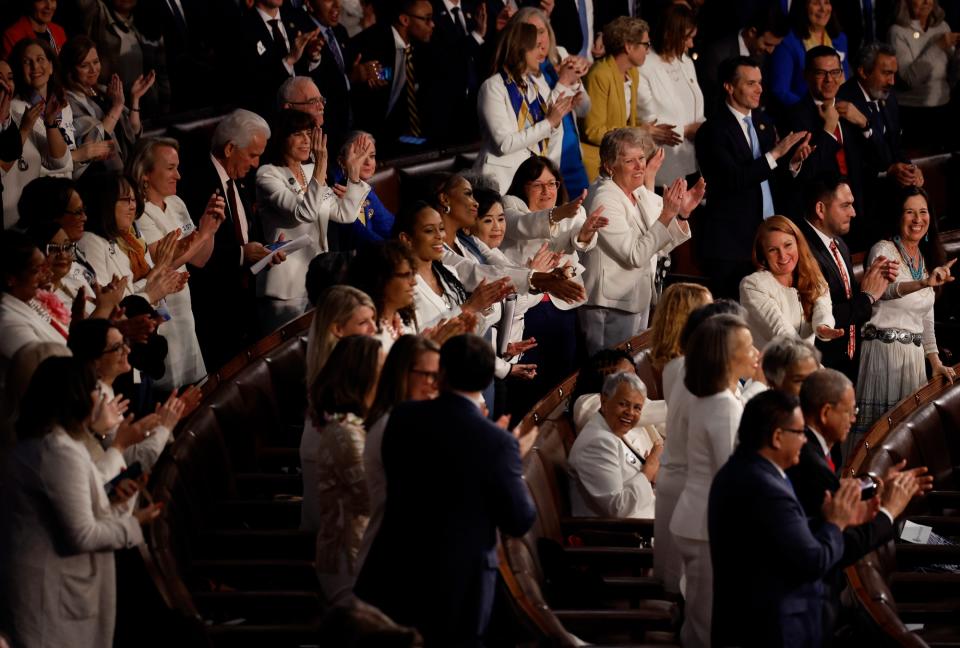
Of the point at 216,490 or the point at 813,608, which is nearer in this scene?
the point at 813,608

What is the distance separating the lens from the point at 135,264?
6.19 metres

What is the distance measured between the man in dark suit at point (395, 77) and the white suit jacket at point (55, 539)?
4.57m

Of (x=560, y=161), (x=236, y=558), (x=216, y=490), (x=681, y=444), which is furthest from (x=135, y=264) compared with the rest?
(x=560, y=161)

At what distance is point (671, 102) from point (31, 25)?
10.6 ft

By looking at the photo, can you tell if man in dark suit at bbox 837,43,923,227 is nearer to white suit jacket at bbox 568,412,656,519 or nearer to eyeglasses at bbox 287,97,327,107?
eyeglasses at bbox 287,97,327,107

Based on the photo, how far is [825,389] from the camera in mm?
4715

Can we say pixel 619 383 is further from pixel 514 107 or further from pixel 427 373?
pixel 514 107

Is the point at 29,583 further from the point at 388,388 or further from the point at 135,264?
the point at 135,264

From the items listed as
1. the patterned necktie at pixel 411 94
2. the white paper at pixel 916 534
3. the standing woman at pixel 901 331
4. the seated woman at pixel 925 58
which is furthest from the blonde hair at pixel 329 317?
the seated woman at pixel 925 58

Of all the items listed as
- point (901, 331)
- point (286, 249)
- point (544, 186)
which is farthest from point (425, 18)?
point (901, 331)

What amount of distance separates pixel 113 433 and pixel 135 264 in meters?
1.01

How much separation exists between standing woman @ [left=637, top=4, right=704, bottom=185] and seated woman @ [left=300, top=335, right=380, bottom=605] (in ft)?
13.7

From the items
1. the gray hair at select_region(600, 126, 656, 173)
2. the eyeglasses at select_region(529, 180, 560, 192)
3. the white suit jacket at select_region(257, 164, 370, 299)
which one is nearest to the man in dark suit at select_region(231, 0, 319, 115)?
the white suit jacket at select_region(257, 164, 370, 299)

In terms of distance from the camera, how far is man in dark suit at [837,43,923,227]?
9.12 m
